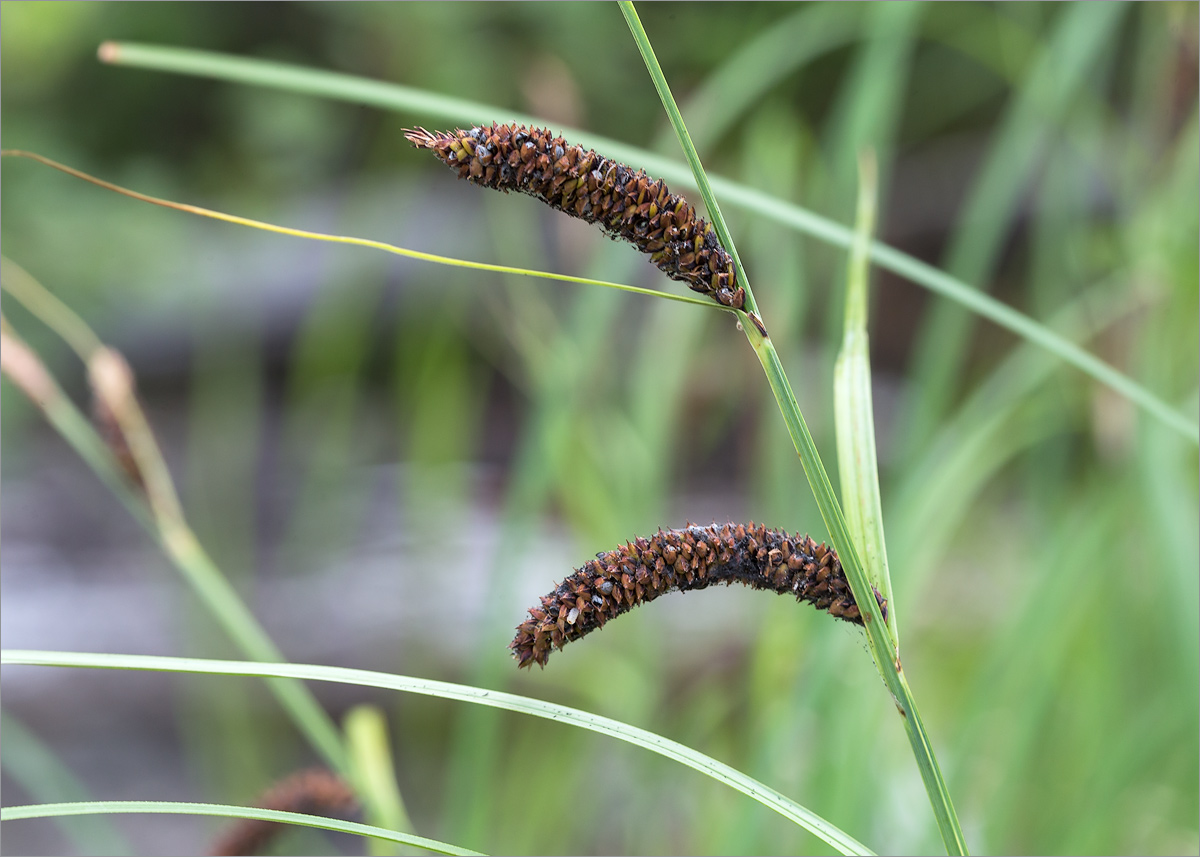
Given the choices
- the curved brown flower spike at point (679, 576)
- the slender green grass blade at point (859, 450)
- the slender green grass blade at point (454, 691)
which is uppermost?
the slender green grass blade at point (859, 450)

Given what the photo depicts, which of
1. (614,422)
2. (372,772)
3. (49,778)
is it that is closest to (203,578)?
(372,772)

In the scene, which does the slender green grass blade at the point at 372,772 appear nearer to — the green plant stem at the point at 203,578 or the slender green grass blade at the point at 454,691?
the green plant stem at the point at 203,578

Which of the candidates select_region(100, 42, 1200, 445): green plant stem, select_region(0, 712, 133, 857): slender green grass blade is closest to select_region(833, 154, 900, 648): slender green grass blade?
select_region(100, 42, 1200, 445): green plant stem

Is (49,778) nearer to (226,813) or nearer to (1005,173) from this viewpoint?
(226,813)

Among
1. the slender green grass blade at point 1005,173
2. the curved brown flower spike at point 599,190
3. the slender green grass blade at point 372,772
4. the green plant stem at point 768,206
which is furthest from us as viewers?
the slender green grass blade at point 1005,173

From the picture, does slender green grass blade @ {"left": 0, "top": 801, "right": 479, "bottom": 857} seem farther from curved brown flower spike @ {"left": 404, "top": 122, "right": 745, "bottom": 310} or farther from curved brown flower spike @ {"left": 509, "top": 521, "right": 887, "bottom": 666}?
curved brown flower spike @ {"left": 404, "top": 122, "right": 745, "bottom": 310}

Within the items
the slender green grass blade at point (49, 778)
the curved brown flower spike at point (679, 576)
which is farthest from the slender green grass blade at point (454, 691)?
the slender green grass blade at point (49, 778)

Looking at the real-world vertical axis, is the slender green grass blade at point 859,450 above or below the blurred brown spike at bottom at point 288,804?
above
